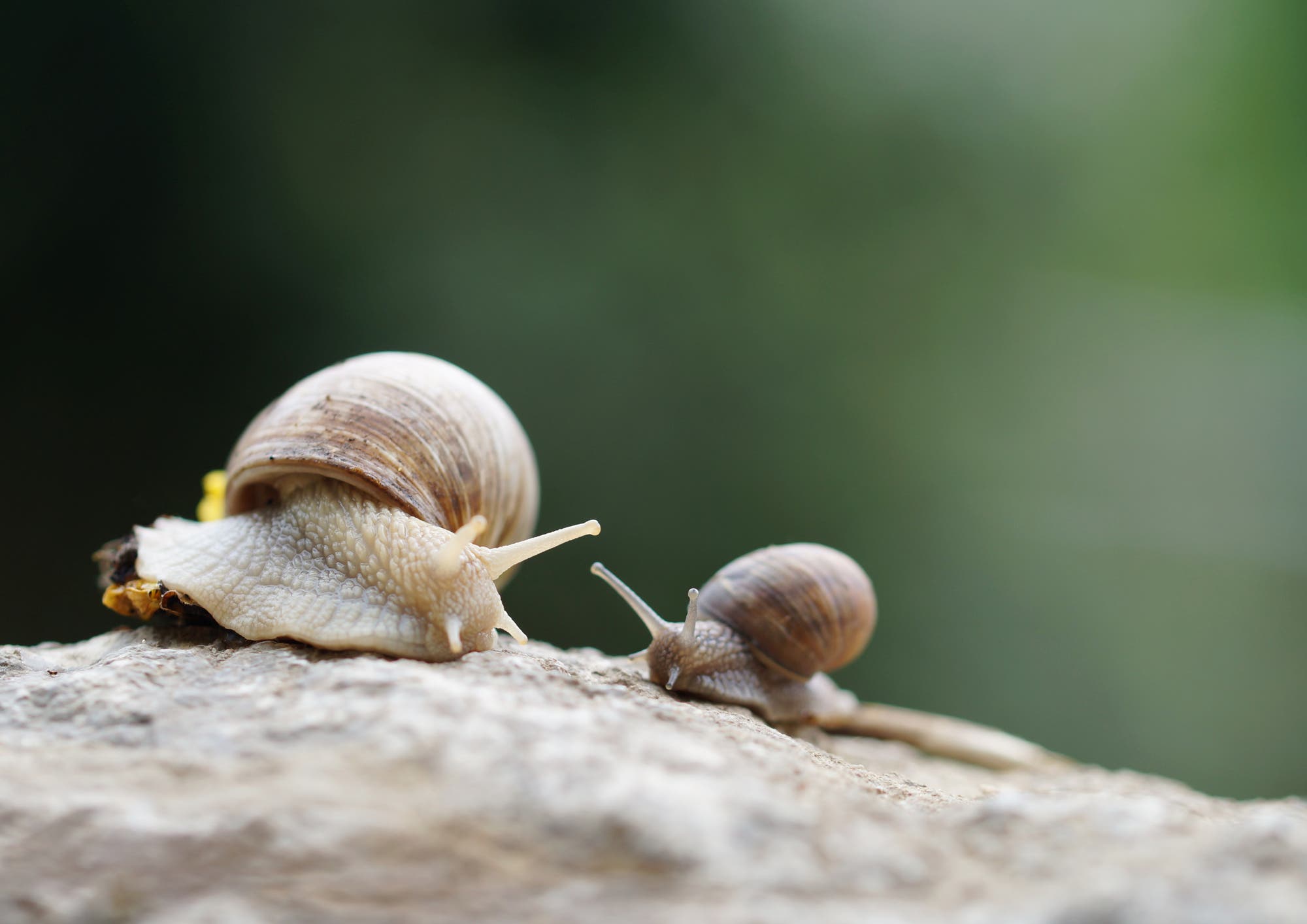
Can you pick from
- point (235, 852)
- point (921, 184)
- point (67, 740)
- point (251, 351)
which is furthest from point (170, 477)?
point (921, 184)

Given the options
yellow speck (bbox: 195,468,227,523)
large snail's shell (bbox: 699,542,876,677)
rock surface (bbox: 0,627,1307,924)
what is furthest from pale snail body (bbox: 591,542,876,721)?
yellow speck (bbox: 195,468,227,523)

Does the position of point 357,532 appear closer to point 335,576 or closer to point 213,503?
point 335,576

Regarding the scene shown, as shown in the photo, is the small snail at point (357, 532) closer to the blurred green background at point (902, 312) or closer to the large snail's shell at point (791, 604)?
the large snail's shell at point (791, 604)

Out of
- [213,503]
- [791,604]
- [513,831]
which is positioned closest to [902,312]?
[791,604]

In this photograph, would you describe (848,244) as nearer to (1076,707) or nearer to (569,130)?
(569,130)

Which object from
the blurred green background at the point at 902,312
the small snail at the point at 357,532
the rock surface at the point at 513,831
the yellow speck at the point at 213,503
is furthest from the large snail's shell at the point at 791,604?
the blurred green background at the point at 902,312

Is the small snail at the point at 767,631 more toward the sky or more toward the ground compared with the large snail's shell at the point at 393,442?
more toward the ground

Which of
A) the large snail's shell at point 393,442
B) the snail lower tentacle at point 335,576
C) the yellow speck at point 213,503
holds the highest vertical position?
the large snail's shell at point 393,442

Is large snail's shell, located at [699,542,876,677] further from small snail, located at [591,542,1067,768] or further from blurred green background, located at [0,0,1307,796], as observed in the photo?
blurred green background, located at [0,0,1307,796]
